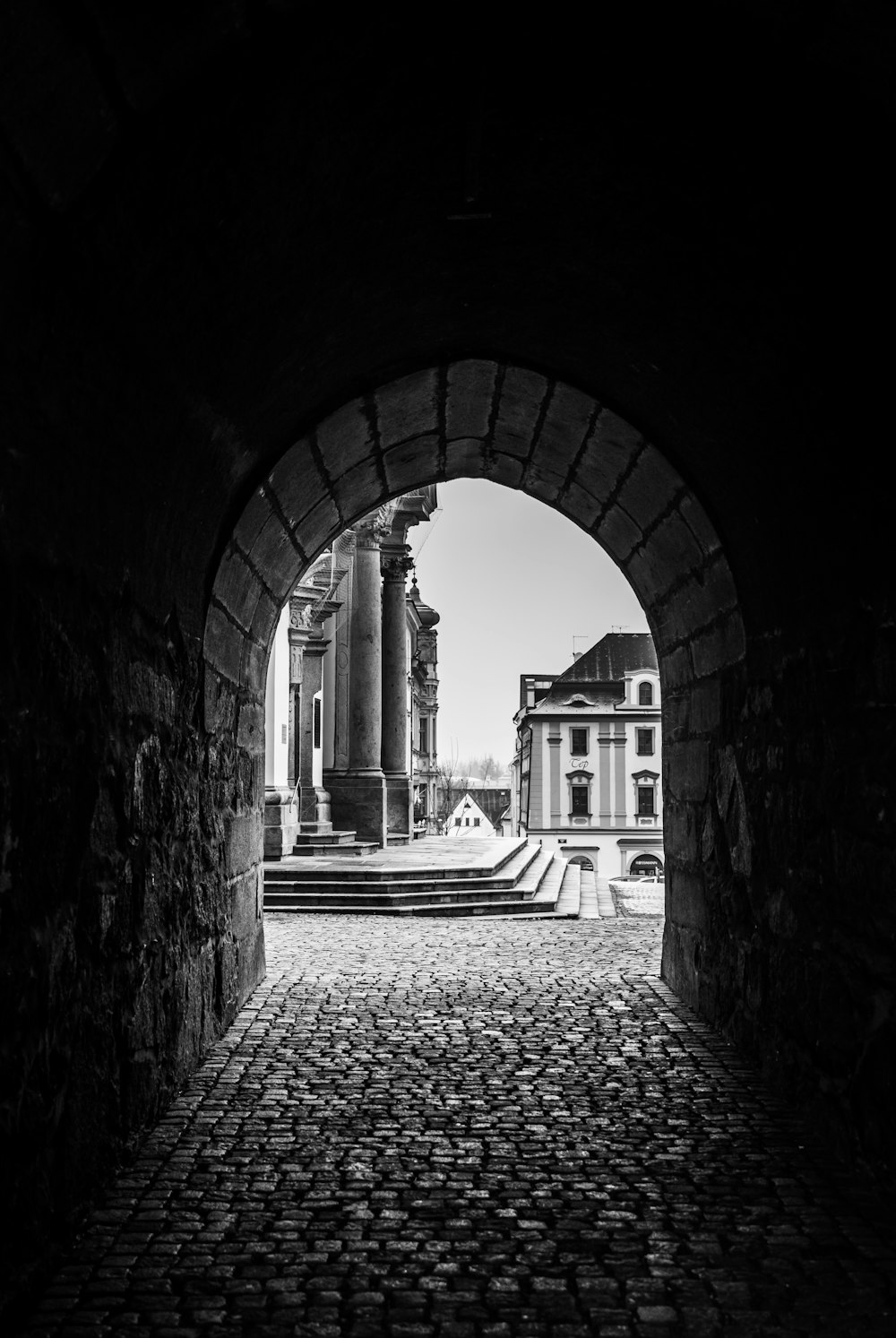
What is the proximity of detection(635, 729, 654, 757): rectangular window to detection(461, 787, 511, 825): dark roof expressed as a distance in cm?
2711

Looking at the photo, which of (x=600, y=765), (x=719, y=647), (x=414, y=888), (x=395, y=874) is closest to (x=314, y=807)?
(x=395, y=874)

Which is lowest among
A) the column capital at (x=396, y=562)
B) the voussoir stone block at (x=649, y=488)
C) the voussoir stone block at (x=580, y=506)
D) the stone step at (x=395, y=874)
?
the stone step at (x=395, y=874)

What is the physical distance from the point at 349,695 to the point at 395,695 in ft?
6.10

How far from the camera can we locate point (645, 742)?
51438 mm

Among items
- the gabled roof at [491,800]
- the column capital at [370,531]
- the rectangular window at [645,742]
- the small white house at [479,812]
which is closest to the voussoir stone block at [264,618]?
the column capital at [370,531]

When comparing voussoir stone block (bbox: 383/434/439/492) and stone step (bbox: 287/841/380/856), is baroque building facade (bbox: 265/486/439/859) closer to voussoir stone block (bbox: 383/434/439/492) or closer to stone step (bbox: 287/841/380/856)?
stone step (bbox: 287/841/380/856)

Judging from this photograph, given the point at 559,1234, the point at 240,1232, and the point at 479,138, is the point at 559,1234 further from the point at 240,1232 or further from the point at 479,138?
the point at 479,138

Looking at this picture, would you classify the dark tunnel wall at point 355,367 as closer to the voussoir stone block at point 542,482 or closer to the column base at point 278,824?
the voussoir stone block at point 542,482

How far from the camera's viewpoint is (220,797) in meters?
6.55

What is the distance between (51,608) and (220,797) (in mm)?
3286

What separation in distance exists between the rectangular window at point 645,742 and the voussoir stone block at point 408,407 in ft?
147

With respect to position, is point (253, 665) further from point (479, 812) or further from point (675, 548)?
point (479, 812)

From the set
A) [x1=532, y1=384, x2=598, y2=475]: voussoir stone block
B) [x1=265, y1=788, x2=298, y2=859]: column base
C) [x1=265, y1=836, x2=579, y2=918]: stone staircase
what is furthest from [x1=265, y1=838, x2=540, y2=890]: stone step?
[x1=532, y1=384, x2=598, y2=475]: voussoir stone block

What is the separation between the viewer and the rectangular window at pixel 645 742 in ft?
168
